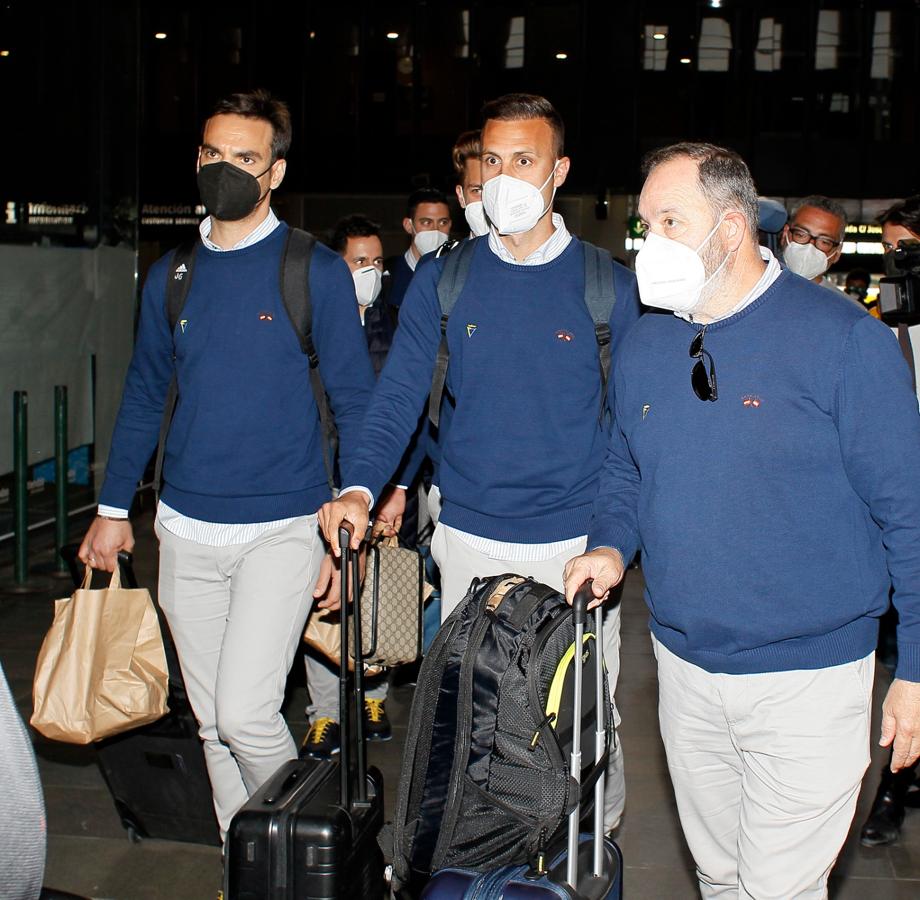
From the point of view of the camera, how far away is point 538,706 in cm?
286

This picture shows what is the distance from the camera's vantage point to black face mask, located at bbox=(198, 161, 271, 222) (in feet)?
12.9

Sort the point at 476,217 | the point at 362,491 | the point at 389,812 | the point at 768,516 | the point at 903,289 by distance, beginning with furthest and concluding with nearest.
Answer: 1. the point at 476,217
2. the point at 389,812
3. the point at 903,289
4. the point at 362,491
5. the point at 768,516

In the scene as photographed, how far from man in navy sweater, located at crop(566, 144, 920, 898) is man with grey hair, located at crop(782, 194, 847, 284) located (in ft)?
11.2

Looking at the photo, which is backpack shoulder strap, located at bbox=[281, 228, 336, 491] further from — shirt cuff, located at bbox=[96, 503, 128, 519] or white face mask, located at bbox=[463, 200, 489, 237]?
white face mask, located at bbox=[463, 200, 489, 237]

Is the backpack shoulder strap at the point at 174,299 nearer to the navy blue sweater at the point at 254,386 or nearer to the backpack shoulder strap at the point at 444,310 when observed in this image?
the navy blue sweater at the point at 254,386

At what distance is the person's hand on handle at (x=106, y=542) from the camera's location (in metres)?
4.19

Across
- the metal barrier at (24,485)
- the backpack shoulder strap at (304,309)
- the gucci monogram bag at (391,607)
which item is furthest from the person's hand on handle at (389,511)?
the metal barrier at (24,485)

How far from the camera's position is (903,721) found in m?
2.74

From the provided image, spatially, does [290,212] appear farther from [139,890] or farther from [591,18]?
[139,890]

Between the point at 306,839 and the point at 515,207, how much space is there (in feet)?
6.27

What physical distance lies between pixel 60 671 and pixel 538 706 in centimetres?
180

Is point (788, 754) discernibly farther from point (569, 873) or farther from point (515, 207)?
point (515, 207)

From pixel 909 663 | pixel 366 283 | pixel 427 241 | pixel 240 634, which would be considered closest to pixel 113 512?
pixel 240 634

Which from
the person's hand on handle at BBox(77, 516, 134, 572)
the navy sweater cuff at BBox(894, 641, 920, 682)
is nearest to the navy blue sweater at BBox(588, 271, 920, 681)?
the navy sweater cuff at BBox(894, 641, 920, 682)
